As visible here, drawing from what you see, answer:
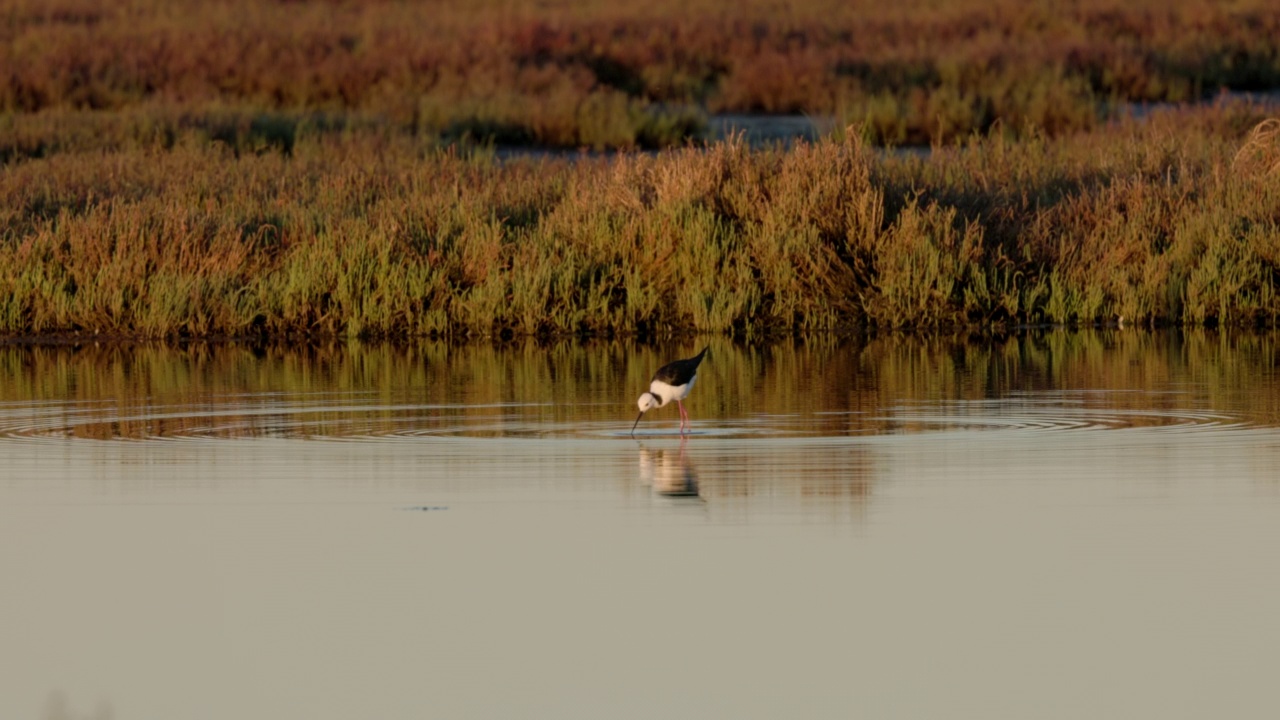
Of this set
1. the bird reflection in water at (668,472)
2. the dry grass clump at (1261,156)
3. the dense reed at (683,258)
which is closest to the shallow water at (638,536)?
the bird reflection in water at (668,472)

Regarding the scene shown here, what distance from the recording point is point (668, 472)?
880 centimetres

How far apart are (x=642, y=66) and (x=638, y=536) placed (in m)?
27.1

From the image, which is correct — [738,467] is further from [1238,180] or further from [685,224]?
[1238,180]

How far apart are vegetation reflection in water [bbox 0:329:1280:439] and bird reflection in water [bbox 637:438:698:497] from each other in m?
0.66

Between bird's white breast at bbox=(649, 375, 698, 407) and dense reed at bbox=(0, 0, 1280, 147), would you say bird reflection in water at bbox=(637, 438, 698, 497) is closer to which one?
→ bird's white breast at bbox=(649, 375, 698, 407)

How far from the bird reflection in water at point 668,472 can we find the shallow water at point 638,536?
3 cm

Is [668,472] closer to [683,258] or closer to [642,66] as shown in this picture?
[683,258]

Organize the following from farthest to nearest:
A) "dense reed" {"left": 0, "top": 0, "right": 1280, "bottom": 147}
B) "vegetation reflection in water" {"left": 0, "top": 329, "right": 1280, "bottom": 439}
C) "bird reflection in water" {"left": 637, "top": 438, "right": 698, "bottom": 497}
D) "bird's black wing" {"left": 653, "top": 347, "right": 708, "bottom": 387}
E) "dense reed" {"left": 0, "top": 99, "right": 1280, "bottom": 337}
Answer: "dense reed" {"left": 0, "top": 0, "right": 1280, "bottom": 147} → "dense reed" {"left": 0, "top": 99, "right": 1280, "bottom": 337} → "vegetation reflection in water" {"left": 0, "top": 329, "right": 1280, "bottom": 439} → "bird's black wing" {"left": 653, "top": 347, "right": 708, "bottom": 387} → "bird reflection in water" {"left": 637, "top": 438, "right": 698, "bottom": 497}

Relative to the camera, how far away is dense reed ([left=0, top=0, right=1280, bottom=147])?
27172 millimetres

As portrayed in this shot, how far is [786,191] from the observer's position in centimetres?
1627

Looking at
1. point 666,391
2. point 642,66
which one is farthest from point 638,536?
point 642,66

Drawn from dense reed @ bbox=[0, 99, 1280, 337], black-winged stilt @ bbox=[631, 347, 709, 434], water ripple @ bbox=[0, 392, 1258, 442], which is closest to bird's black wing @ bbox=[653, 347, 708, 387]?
black-winged stilt @ bbox=[631, 347, 709, 434]

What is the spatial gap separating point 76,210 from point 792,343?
616 centimetres

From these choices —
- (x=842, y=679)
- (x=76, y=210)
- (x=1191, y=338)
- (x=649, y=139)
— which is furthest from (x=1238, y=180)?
(x=842, y=679)
